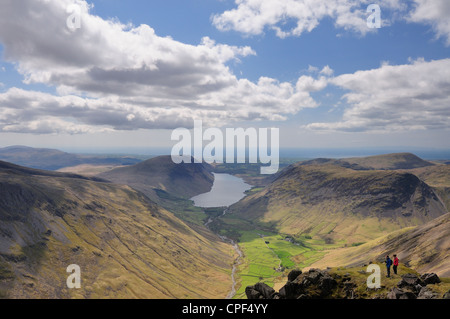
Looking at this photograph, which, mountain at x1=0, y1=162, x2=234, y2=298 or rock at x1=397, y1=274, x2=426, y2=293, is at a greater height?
rock at x1=397, y1=274, x2=426, y2=293

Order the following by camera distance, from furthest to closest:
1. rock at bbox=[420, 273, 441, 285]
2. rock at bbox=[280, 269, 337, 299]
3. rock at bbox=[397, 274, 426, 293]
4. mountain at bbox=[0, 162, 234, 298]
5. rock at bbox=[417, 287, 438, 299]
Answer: mountain at bbox=[0, 162, 234, 298]
rock at bbox=[280, 269, 337, 299]
rock at bbox=[420, 273, 441, 285]
rock at bbox=[397, 274, 426, 293]
rock at bbox=[417, 287, 438, 299]

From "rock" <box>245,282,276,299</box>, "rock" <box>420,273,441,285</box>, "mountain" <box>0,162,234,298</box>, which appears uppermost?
"rock" <box>420,273,441,285</box>

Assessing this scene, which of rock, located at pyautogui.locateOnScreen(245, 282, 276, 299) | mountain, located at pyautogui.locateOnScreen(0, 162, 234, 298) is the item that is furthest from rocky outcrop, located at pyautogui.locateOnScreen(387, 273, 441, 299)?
mountain, located at pyautogui.locateOnScreen(0, 162, 234, 298)

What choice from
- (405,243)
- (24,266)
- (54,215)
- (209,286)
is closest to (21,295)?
(24,266)

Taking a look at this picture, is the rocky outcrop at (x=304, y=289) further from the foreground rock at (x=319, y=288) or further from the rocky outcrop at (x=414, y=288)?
the rocky outcrop at (x=414, y=288)

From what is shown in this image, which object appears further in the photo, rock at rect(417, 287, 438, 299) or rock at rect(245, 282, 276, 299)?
rock at rect(245, 282, 276, 299)

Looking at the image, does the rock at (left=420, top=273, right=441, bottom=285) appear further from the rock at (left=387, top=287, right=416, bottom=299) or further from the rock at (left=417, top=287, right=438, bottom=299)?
the rock at (left=387, top=287, right=416, bottom=299)

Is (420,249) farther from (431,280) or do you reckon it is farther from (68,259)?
(68,259)
